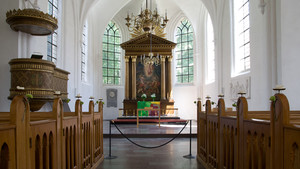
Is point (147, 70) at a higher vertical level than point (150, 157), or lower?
higher

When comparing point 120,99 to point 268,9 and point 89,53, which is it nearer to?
point 89,53

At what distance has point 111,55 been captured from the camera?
17.2 m

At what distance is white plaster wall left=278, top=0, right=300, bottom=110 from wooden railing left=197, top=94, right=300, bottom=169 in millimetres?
3184

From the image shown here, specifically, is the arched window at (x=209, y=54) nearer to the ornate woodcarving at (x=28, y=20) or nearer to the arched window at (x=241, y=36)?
the arched window at (x=241, y=36)

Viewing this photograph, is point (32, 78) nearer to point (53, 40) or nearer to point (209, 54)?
point (53, 40)

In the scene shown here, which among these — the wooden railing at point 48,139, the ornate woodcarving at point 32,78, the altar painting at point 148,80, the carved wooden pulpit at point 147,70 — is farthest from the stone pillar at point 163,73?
the wooden railing at point 48,139

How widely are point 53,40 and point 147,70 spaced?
6286 millimetres

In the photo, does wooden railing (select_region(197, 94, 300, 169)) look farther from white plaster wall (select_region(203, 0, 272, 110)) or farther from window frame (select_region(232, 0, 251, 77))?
window frame (select_region(232, 0, 251, 77))

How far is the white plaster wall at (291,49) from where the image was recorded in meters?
6.84

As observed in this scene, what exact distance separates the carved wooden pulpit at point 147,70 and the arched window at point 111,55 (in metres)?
1.98

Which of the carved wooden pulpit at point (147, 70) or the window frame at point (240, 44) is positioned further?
the carved wooden pulpit at point (147, 70)

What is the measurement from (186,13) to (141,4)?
10.6ft

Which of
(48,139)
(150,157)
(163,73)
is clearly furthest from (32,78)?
(163,73)

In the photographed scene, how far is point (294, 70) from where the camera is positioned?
693 cm
